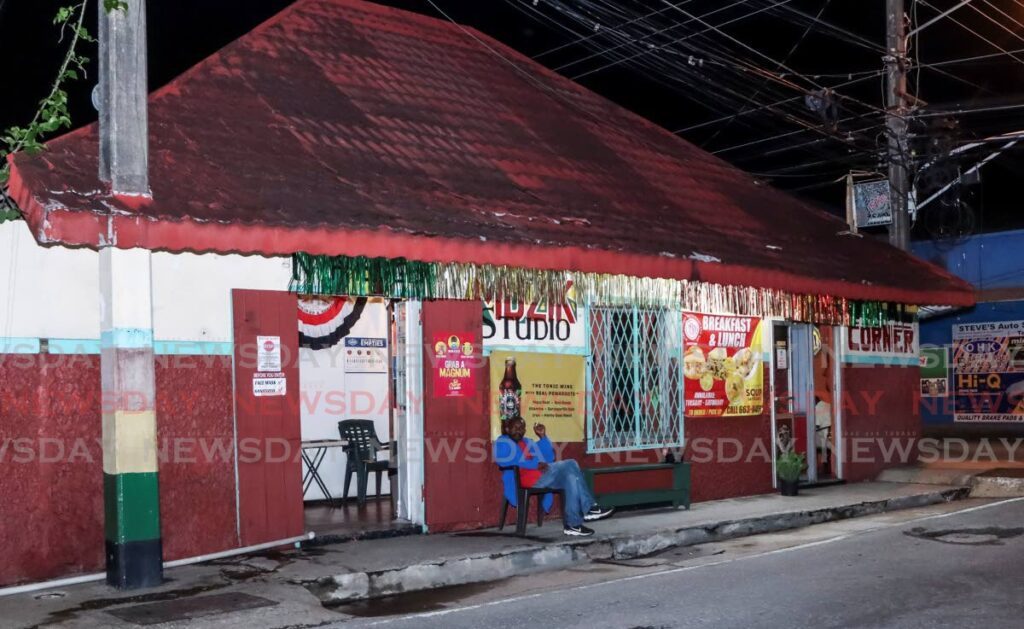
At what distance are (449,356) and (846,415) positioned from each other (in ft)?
24.8

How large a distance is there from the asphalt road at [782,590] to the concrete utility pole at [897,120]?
714 cm

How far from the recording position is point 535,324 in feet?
40.1

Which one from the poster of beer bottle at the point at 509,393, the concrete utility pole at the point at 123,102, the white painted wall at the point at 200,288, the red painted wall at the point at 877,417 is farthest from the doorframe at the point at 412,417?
the red painted wall at the point at 877,417

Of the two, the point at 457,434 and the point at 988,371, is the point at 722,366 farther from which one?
the point at 988,371

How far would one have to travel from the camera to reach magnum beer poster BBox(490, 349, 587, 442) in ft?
38.9

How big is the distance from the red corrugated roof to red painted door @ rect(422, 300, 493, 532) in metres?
1.27

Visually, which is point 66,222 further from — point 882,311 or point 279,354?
point 882,311

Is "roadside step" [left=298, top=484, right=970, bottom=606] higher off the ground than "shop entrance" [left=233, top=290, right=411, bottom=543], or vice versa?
"shop entrance" [left=233, top=290, right=411, bottom=543]

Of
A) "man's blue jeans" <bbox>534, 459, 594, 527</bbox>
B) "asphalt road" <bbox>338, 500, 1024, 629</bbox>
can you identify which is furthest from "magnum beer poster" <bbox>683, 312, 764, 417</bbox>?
"man's blue jeans" <bbox>534, 459, 594, 527</bbox>

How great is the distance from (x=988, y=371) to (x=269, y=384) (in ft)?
61.4

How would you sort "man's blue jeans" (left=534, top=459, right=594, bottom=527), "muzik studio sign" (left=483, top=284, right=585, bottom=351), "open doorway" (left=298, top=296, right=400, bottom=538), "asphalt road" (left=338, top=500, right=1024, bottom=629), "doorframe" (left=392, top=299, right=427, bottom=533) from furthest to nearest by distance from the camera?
1. "open doorway" (left=298, top=296, right=400, bottom=538)
2. "muzik studio sign" (left=483, top=284, right=585, bottom=351)
3. "doorframe" (left=392, top=299, right=427, bottom=533)
4. "man's blue jeans" (left=534, top=459, right=594, bottom=527)
5. "asphalt road" (left=338, top=500, right=1024, bottom=629)

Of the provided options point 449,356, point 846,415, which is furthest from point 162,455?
point 846,415

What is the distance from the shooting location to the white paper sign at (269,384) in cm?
1000

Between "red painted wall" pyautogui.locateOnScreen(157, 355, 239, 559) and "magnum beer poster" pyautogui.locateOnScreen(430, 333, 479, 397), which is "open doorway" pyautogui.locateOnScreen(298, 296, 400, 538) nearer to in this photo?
"magnum beer poster" pyautogui.locateOnScreen(430, 333, 479, 397)
